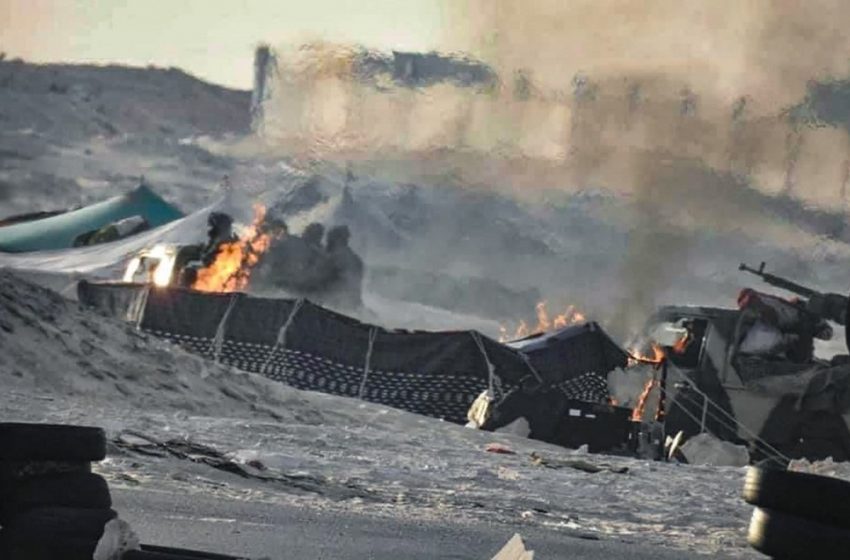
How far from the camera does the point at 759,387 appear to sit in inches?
907

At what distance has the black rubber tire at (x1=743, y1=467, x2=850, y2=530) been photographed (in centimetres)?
494

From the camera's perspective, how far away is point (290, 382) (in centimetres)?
→ 2570

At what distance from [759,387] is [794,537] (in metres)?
18.3

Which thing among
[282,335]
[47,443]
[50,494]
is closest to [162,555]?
[50,494]

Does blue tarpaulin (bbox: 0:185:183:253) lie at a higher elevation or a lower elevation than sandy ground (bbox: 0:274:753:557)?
higher

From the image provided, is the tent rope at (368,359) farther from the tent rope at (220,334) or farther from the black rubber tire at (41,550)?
the black rubber tire at (41,550)

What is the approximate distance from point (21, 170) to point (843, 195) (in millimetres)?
22050

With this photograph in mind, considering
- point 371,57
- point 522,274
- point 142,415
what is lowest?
point 142,415

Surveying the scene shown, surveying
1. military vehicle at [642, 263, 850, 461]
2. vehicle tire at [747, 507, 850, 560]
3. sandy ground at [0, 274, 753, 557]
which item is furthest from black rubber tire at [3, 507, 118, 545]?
military vehicle at [642, 263, 850, 461]

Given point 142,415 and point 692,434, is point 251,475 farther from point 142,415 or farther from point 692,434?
point 692,434

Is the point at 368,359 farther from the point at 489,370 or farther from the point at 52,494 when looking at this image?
the point at 52,494

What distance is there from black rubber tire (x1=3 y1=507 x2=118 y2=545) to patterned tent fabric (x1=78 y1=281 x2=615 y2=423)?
20.1 metres

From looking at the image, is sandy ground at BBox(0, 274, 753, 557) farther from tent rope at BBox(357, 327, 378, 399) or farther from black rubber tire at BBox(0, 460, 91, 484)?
black rubber tire at BBox(0, 460, 91, 484)

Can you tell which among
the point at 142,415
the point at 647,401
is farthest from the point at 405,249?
the point at 142,415
